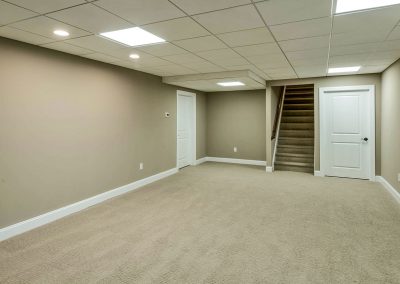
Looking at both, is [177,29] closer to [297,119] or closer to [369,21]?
[369,21]

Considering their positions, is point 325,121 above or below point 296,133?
above

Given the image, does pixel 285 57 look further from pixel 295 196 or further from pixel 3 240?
pixel 3 240

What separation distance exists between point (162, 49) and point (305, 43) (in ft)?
5.85

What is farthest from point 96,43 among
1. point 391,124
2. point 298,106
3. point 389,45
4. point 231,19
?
point 298,106

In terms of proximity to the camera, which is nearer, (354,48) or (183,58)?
(354,48)

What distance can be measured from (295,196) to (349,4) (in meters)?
3.23

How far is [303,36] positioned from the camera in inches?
113

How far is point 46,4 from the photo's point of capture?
6.73 feet

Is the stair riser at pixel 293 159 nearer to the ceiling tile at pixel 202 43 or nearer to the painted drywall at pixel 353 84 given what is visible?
the painted drywall at pixel 353 84

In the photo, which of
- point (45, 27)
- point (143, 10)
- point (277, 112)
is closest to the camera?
point (143, 10)

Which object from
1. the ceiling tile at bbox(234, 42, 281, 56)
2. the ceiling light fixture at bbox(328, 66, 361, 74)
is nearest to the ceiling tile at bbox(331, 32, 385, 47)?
the ceiling tile at bbox(234, 42, 281, 56)

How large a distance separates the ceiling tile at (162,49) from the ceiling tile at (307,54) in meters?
1.53

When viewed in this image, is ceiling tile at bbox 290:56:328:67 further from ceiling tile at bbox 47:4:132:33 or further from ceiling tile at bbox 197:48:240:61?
ceiling tile at bbox 47:4:132:33

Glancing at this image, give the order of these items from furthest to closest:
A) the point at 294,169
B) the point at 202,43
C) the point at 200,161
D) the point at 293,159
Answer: the point at 200,161 → the point at 293,159 → the point at 294,169 → the point at 202,43
